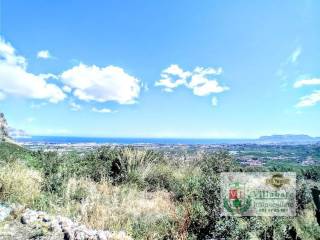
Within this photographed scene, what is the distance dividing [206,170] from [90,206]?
6.53 m

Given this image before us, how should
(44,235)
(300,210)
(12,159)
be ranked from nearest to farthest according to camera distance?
(44,235) → (300,210) → (12,159)

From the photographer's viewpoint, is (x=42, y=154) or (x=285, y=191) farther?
(x=42, y=154)

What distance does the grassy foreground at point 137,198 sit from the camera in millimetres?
6266

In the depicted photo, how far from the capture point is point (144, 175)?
434 inches

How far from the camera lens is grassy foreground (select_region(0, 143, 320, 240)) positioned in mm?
6266

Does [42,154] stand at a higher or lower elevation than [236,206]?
higher

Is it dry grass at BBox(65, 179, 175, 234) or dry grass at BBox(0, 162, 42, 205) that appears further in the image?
dry grass at BBox(0, 162, 42, 205)

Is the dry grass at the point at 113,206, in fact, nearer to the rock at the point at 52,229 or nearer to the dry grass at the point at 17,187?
the rock at the point at 52,229

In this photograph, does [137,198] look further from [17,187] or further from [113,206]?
[17,187]

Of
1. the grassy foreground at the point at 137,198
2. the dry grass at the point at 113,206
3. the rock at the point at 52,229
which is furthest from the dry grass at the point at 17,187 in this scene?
the rock at the point at 52,229

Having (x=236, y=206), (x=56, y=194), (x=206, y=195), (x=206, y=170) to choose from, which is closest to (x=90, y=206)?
(x=56, y=194)

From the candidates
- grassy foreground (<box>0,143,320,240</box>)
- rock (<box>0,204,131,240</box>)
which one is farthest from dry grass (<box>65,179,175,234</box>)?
rock (<box>0,204,131,240</box>)

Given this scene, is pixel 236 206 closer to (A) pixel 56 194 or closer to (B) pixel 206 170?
(A) pixel 56 194

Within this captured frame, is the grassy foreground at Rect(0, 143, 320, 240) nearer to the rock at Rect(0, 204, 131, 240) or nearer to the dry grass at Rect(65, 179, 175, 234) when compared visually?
the dry grass at Rect(65, 179, 175, 234)
